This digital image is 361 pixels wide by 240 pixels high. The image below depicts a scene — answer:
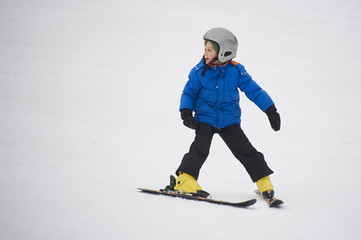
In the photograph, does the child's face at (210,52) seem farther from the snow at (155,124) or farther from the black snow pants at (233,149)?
the snow at (155,124)

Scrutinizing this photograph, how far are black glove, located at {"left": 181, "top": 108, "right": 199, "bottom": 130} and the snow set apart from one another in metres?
0.65

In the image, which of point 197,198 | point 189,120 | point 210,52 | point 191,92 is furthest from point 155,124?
point 197,198

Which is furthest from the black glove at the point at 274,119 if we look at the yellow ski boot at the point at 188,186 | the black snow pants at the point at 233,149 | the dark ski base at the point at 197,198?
the yellow ski boot at the point at 188,186

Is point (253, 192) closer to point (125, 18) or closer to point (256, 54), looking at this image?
point (256, 54)

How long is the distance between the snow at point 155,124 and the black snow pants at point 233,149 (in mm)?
282

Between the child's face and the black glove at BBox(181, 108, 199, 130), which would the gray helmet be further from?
the black glove at BBox(181, 108, 199, 130)

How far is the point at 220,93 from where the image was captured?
342cm

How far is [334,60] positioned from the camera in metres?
11.3

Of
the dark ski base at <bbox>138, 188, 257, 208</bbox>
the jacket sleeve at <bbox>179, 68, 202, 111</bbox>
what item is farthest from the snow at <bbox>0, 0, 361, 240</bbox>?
the jacket sleeve at <bbox>179, 68, 202, 111</bbox>

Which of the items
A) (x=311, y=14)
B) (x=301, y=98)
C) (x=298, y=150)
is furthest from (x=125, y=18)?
(x=298, y=150)

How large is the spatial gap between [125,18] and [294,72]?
8538 mm

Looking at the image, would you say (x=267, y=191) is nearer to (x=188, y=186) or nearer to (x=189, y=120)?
(x=188, y=186)

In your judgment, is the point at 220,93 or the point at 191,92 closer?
the point at 220,93

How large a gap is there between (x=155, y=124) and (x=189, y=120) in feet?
10.7
